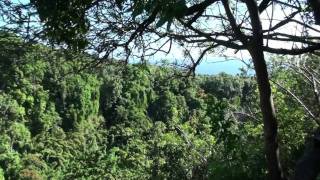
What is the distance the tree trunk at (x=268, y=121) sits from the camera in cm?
247

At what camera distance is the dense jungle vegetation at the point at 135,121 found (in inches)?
134

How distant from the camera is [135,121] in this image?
47.8 m

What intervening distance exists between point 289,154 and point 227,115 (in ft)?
6.41

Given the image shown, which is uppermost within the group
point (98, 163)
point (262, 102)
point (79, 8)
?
point (79, 8)

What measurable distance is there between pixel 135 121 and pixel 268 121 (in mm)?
45465

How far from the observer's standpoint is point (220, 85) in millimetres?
40406

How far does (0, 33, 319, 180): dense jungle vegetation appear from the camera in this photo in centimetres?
340

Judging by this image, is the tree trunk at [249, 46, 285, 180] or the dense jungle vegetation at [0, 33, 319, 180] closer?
the tree trunk at [249, 46, 285, 180]

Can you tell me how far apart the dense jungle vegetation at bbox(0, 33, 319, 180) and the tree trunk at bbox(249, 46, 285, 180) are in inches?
31.9

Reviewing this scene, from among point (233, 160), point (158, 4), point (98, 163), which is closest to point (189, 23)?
point (158, 4)

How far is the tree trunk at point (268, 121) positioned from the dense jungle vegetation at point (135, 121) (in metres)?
0.81

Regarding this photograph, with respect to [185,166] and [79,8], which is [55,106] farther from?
[79,8]

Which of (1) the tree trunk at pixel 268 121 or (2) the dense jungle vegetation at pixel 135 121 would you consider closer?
(1) the tree trunk at pixel 268 121

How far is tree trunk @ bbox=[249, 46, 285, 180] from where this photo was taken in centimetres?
247
